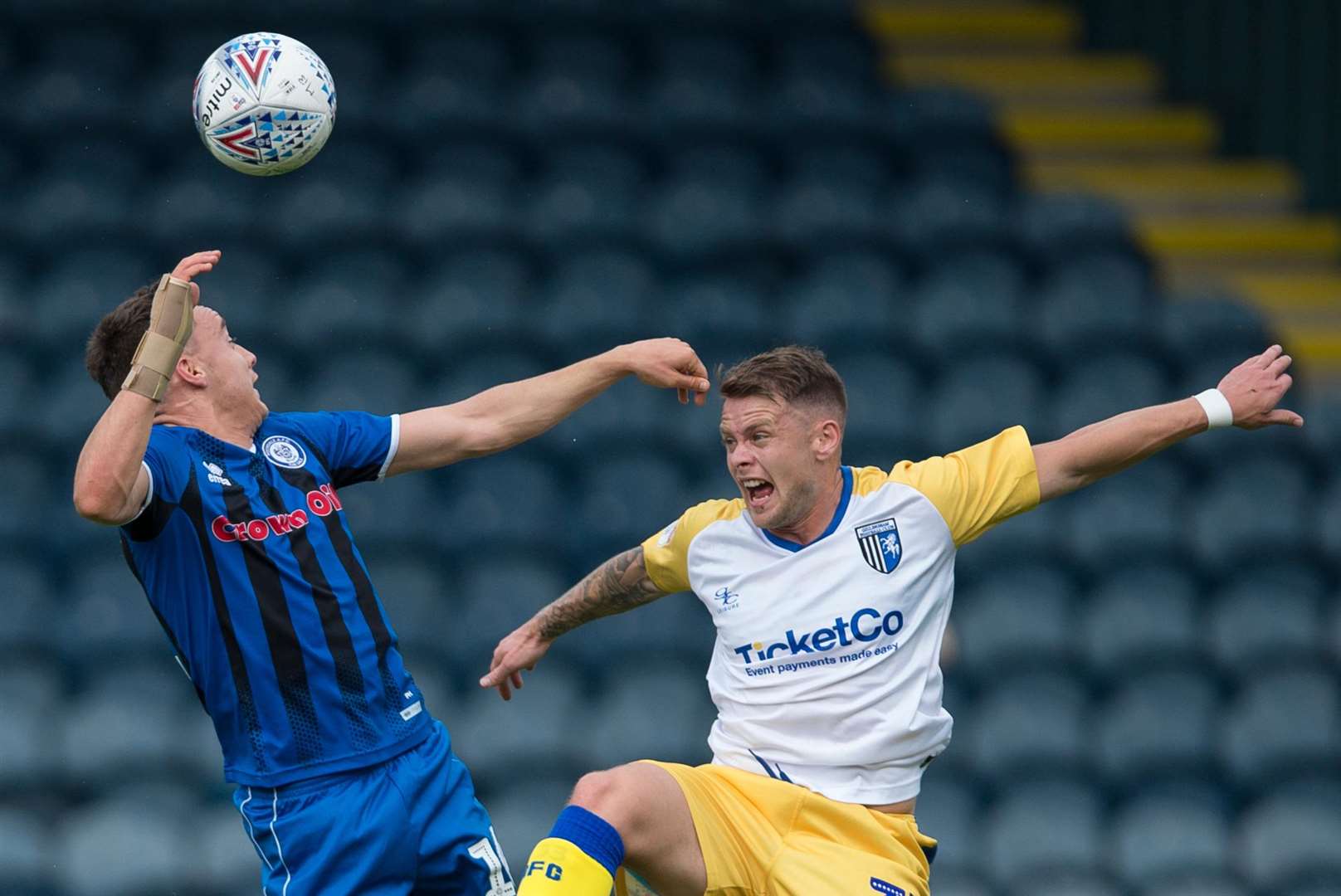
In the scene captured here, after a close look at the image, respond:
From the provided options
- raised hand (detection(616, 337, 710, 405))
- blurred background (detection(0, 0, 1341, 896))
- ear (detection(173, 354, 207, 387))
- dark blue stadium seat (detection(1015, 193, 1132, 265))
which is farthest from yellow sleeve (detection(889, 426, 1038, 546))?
dark blue stadium seat (detection(1015, 193, 1132, 265))

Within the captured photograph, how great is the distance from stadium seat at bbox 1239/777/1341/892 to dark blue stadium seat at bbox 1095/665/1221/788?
0.32 meters

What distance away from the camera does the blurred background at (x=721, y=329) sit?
7.41 metres

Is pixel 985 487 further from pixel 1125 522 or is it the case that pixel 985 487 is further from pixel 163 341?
pixel 1125 522

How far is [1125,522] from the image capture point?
26.8ft

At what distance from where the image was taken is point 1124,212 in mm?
9516

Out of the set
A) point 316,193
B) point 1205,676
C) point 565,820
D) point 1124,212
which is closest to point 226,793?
point 316,193

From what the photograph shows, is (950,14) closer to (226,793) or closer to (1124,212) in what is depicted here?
(1124,212)

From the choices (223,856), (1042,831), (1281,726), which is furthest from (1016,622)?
(223,856)

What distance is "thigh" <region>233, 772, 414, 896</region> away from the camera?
409 cm

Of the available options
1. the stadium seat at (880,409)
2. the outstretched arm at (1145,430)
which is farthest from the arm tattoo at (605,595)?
the stadium seat at (880,409)

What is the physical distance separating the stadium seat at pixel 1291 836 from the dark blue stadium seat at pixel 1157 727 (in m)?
0.32

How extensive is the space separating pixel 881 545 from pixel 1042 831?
3286mm

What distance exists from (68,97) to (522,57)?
2316 mm

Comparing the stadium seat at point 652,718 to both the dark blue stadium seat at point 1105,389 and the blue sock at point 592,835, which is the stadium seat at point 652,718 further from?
the blue sock at point 592,835
